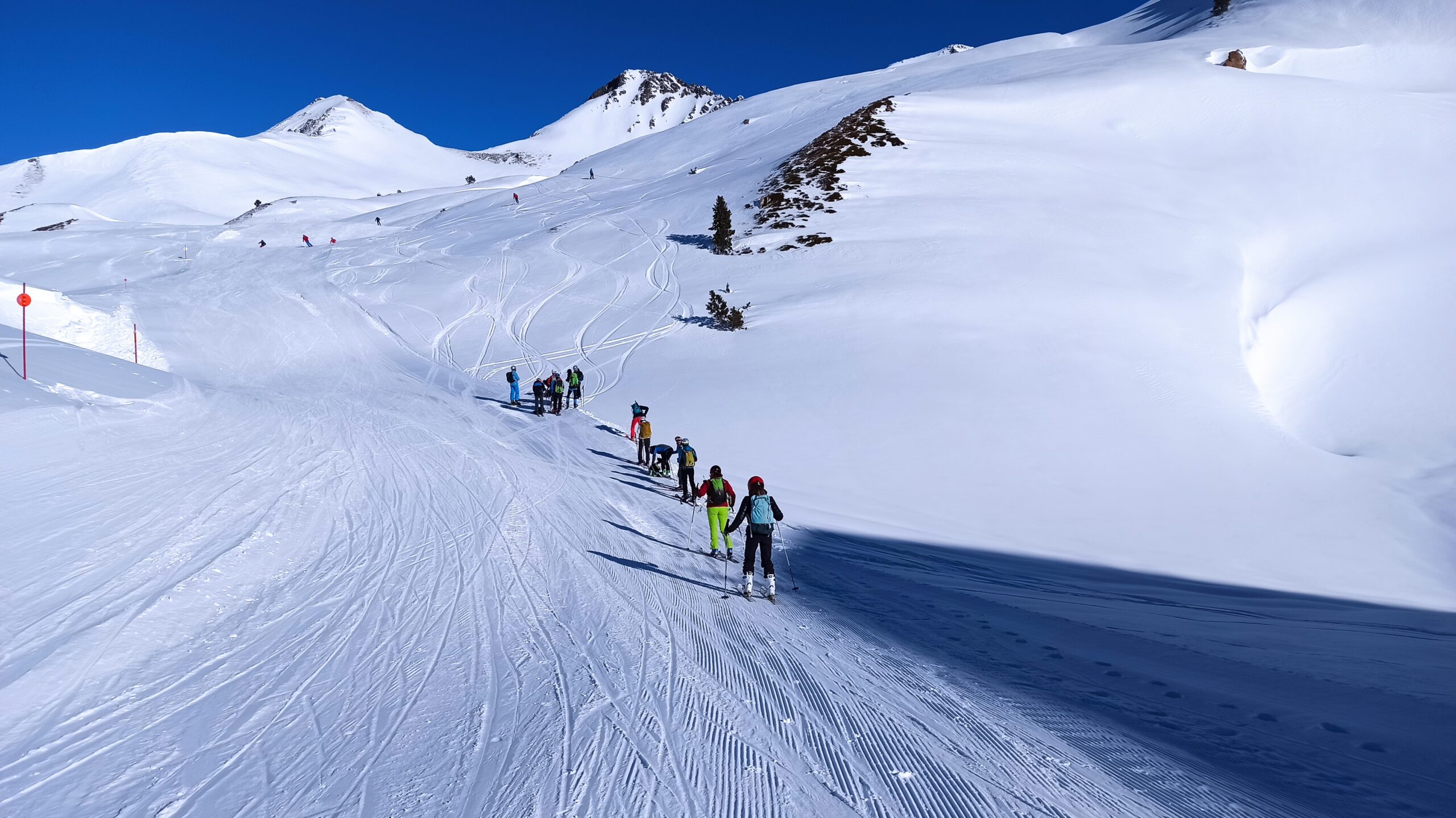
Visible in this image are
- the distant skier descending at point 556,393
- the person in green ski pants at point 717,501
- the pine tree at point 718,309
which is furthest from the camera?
the pine tree at point 718,309

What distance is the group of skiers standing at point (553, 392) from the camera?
2000cm

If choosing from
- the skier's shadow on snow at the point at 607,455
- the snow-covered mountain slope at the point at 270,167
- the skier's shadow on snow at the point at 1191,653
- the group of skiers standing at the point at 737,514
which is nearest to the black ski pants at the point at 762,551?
the group of skiers standing at the point at 737,514

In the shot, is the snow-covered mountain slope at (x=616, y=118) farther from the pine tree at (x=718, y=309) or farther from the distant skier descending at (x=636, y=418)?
the distant skier descending at (x=636, y=418)

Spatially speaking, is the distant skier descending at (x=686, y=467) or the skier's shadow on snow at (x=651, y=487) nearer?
the distant skier descending at (x=686, y=467)

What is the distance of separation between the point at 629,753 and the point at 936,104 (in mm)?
46130

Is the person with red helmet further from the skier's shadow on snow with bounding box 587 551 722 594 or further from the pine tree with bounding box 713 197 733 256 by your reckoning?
the pine tree with bounding box 713 197 733 256

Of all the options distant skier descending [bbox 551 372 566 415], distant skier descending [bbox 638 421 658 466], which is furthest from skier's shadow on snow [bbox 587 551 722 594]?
distant skier descending [bbox 551 372 566 415]

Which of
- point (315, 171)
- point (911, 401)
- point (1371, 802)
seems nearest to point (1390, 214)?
point (911, 401)

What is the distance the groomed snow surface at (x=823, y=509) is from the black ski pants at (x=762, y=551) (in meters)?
0.57

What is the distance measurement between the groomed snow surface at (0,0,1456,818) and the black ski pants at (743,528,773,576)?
569 mm

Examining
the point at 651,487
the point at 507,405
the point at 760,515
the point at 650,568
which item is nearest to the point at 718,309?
the point at 507,405

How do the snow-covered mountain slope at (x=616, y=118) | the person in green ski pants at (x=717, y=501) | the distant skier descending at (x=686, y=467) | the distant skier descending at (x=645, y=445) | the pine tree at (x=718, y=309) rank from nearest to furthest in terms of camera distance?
the person in green ski pants at (x=717, y=501), the distant skier descending at (x=686, y=467), the distant skier descending at (x=645, y=445), the pine tree at (x=718, y=309), the snow-covered mountain slope at (x=616, y=118)

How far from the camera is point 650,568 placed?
1008cm

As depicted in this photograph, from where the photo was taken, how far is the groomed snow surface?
17.9ft
